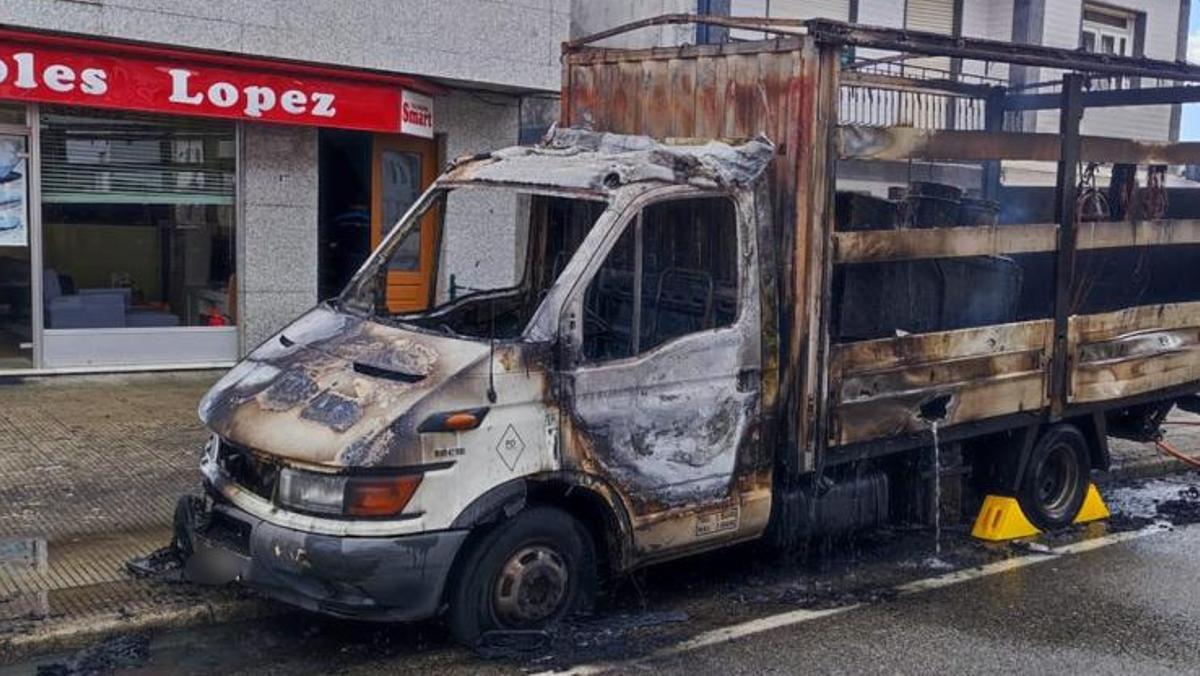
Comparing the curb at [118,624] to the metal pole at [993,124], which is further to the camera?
the metal pole at [993,124]

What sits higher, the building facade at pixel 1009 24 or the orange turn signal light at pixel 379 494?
the building facade at pixel 1009 24

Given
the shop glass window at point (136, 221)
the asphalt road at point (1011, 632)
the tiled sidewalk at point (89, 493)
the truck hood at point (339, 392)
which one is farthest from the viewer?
the shop glass window at point (136, 221)

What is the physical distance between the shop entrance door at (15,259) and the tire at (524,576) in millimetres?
7362

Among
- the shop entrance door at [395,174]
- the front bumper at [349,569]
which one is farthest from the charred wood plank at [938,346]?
the shop entrance door at [395,174]

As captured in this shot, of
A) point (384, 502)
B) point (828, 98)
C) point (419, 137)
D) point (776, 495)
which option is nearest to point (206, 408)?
point (384, 502)

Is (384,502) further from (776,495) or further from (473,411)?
(776,495)

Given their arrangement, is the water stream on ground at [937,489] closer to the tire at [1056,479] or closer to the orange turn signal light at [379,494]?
the tire at [1056,479]

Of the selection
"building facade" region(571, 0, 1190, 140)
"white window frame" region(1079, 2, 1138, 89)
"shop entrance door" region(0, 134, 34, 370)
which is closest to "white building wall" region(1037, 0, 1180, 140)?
"building facade" region(571, 0, 1190, 140)

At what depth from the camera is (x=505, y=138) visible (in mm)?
13609

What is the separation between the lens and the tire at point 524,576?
5367mm

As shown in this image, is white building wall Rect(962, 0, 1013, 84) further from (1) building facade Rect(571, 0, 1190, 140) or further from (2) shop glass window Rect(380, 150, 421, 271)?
(2) shop glass window Rect(380, 150, 421, 271)

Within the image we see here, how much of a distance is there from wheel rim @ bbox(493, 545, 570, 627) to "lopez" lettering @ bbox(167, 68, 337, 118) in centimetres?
681

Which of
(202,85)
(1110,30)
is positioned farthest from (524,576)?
(1110,30)

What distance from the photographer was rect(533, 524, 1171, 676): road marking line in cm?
543
